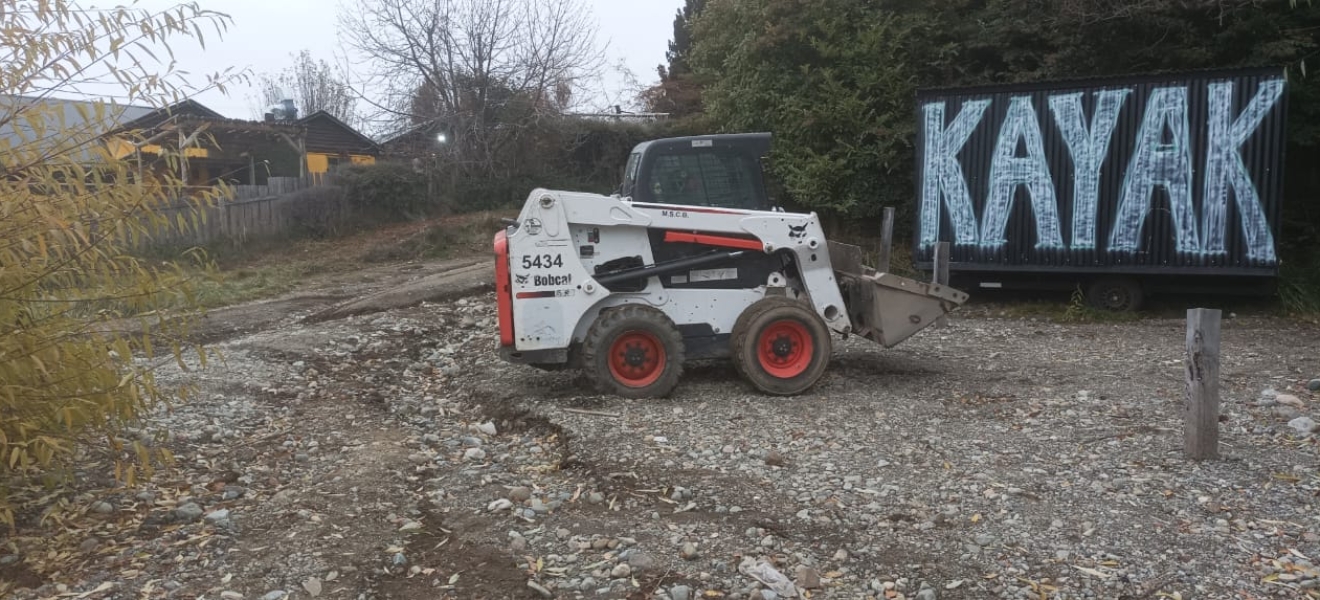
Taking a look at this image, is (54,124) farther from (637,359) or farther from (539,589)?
(637,359)

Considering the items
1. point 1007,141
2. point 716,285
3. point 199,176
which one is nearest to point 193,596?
point 716,285

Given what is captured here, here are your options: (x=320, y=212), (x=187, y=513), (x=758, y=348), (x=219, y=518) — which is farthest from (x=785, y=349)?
(x=320, y=212)

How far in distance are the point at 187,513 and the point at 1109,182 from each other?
10.5m

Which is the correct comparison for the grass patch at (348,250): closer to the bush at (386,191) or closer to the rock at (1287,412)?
the bush at (386,191)

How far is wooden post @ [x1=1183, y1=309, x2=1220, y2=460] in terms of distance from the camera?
210 inches

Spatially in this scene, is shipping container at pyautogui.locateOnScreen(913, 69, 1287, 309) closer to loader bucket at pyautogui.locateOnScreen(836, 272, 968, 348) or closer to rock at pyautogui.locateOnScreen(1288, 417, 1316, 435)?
loader bucket at pyautogui.locateOnScreen(836, 272, 968, 348)

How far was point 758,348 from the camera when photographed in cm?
746

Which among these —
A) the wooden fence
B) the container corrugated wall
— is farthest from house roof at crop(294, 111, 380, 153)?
the container corrugated wall

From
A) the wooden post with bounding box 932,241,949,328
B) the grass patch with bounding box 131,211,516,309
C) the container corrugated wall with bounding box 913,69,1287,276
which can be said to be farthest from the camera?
the grass patch with bounding box 131,211,516,309

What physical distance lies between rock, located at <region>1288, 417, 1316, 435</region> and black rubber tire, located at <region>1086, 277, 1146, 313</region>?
5530 millimetres

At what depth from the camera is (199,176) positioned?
27125mm

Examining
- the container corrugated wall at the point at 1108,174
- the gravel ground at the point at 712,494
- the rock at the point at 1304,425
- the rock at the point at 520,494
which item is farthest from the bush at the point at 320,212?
the rock at the point at 1304,425

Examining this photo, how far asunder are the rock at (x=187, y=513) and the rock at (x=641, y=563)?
2.44 m

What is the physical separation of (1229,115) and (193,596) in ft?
37.5
